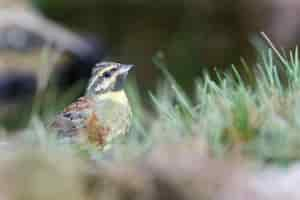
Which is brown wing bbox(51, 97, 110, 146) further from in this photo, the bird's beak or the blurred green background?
the blurred green background

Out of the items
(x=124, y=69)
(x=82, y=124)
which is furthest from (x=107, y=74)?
(x=82, y=124)

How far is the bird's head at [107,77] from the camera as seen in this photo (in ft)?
20.2

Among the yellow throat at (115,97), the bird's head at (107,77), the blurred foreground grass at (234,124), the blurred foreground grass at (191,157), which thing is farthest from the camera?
the bird's head at (107,77)

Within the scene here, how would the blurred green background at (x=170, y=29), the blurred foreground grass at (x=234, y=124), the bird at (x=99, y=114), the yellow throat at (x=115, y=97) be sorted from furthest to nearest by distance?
the blurred green background at (x=170, y=29) < the yellow throat at (x=115, y=97) < the bird at (x=99, y=114) < the blurred foreground grass at (x=234, y=124)

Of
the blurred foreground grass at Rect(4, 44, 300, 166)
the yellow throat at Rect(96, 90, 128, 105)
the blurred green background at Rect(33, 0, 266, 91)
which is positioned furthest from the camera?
the blurred green background at Rect(33, 0, 266, 91)

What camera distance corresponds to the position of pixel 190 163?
4.08 metres

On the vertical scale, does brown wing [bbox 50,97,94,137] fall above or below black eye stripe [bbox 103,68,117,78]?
below

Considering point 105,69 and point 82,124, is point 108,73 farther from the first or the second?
point 82,124

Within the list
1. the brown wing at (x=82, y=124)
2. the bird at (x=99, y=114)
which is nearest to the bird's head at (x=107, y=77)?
the bird at (x=99, y=114)

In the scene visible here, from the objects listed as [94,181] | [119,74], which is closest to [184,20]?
[119,74]

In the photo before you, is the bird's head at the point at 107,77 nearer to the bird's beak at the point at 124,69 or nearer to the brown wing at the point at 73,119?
the bird's beak at the point at 124,69

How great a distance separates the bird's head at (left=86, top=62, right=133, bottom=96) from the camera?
6.14 metres

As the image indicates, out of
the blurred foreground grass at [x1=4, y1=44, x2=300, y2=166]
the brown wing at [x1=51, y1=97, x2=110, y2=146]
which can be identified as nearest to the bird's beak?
the brown wing at [x1=51, y1=97, x2=110, y2=146]

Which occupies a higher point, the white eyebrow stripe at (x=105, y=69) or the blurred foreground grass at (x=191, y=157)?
the white eyebrow stripe at (x=105, y=69)
